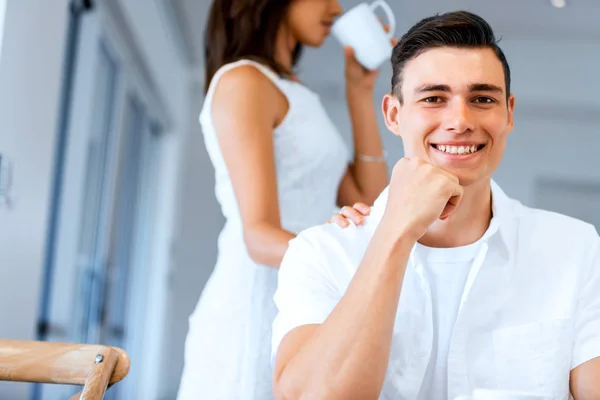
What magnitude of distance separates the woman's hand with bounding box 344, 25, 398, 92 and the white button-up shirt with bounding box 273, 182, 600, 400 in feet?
1.98

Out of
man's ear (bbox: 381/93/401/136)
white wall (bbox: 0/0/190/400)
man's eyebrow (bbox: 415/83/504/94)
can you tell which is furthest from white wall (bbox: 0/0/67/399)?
man's eyebrow (bbox: 415/83/504/94)

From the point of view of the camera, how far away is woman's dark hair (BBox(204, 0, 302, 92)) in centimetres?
149

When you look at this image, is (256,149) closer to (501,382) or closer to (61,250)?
(501,382)

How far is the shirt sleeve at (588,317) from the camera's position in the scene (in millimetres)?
1029

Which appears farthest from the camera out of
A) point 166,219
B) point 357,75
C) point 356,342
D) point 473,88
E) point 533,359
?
point 166,219

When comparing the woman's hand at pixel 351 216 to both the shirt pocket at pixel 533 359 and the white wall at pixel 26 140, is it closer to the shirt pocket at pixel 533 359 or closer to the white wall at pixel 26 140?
the shirt pocket at pixel 533 359

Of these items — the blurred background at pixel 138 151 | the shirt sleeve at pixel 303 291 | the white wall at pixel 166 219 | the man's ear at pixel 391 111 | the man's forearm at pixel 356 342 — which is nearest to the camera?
the man's forearm at pixel 356 342

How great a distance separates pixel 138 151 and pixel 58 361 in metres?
3.67

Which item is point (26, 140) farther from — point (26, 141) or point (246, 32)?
point (246, 32)

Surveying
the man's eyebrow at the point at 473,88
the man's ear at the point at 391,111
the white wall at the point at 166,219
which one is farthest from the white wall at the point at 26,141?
the white wall at the point at 166,219

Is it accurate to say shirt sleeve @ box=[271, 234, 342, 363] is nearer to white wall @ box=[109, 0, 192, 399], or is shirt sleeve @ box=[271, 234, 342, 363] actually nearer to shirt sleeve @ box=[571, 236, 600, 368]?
shirt sleeve @ box=[571, 236, 600, 368]

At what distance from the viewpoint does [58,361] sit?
98cm

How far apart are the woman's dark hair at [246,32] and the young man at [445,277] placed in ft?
1.23

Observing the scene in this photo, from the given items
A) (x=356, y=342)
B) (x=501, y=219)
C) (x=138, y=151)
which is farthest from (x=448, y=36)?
(x=138, y=151)
